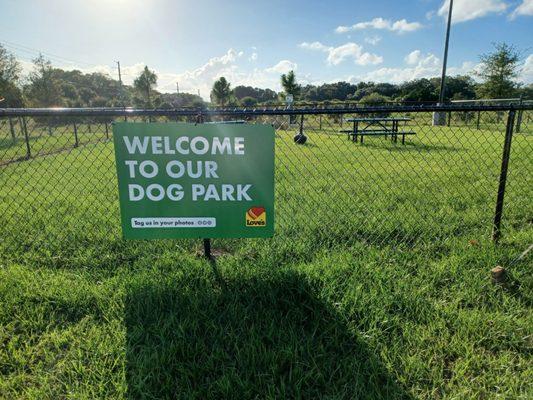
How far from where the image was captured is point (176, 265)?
2877mm

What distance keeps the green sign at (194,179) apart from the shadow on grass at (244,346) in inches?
→ 17.4

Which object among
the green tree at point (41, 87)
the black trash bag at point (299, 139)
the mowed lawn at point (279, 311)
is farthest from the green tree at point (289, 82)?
the mowed lawn at point (279, 311)

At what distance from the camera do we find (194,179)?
8.67 ft

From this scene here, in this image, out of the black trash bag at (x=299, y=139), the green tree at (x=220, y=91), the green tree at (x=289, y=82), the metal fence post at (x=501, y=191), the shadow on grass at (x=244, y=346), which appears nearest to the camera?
the shadow on grass at (x=244, y=346)

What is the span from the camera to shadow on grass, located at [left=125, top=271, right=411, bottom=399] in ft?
5.82

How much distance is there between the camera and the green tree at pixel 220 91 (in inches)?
2215

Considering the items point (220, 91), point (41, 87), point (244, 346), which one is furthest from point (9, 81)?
point (220, 91)

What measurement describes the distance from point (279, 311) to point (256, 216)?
0.76 meters

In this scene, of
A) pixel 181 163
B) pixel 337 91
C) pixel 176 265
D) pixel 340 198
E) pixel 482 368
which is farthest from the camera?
pixel 337 91

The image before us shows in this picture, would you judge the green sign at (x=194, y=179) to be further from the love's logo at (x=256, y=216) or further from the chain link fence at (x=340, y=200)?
the chain link fence at (x=340, y=200)

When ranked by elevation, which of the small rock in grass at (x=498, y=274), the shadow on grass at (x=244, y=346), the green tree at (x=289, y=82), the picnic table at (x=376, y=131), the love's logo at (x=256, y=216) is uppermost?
the green tree at (x=289, y=82)

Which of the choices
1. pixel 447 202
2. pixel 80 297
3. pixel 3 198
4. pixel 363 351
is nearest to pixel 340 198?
pixel 447 202

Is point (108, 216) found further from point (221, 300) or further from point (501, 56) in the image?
point (501, 56)

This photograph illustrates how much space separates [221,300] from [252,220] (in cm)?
66
